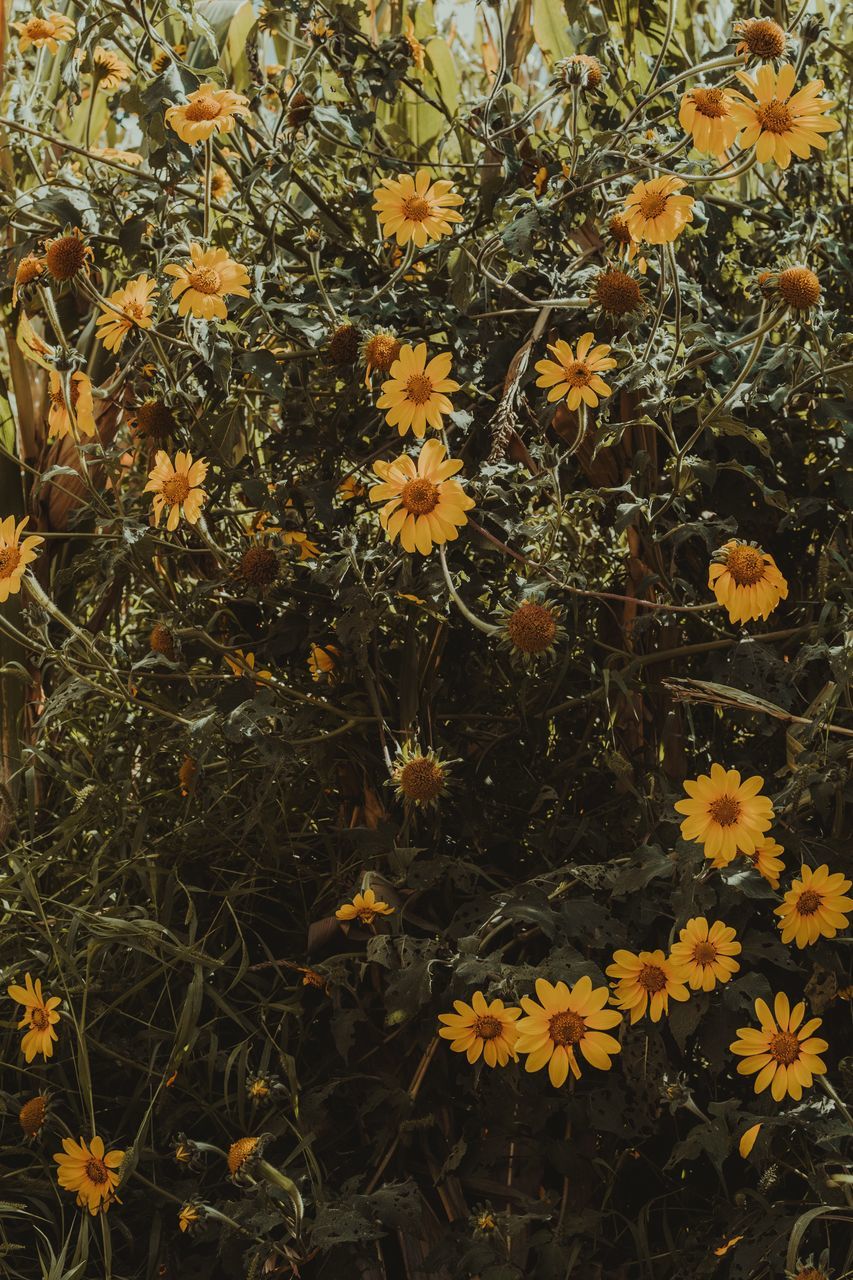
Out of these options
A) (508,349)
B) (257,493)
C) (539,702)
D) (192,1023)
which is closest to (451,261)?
(508,349)

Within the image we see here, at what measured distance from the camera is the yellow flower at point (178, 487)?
886mm

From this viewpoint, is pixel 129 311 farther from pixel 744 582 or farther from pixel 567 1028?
pixel 567 1028

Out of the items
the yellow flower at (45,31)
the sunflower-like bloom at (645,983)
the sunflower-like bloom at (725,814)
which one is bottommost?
the sunflower-like bloom at (645,983)

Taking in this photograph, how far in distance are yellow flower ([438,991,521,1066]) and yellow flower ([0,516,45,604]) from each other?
0.42 meters

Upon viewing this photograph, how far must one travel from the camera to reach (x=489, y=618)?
0.98 meters

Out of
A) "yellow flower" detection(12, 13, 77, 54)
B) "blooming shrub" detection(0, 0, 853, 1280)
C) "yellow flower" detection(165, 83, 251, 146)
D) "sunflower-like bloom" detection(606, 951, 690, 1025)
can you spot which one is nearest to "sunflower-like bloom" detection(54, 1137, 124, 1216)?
"blooming shrub" detection(0, 0, 853, 1280)

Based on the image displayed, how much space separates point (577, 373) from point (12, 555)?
1.41 ft

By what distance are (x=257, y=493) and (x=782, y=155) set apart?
1.44ft

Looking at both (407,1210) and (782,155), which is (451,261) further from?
(407,1210)

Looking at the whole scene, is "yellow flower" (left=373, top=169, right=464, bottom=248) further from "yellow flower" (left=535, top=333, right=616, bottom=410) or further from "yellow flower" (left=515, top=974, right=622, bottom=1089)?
"yellow flower" (left=515, top=974, right=622, bottom=1089)

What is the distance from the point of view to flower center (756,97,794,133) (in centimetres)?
77

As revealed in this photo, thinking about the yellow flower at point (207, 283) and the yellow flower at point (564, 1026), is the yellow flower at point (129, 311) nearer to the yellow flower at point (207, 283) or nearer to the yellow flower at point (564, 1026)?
the yellow flower at point (207, 283)

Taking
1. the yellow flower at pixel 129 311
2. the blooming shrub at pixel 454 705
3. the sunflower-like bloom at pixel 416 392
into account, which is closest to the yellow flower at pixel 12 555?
the blooming shrub at pixel 454 705

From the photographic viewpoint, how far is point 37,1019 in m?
0.91
